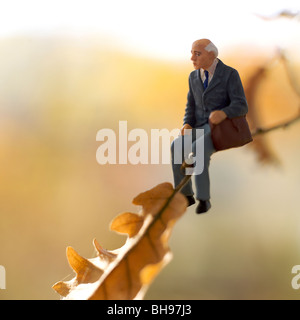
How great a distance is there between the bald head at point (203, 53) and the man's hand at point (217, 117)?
0.03 meters

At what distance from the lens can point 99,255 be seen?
250 mm

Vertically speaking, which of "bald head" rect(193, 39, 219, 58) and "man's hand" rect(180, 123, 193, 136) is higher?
"bald head" rect(193, 39, 219, 58)

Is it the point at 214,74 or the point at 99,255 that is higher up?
the point at 214,74

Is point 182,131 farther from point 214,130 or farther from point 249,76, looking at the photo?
point 249,76

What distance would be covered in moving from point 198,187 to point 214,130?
0.10 ft

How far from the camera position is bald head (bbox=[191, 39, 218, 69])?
227mm

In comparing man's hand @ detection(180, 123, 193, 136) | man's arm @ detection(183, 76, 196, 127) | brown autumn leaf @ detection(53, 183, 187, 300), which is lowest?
brown autumn leaf @ detection(53, 183, 187, 300)

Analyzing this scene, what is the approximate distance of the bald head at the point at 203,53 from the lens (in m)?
0.23

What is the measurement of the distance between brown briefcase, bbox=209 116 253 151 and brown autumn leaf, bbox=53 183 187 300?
35mm

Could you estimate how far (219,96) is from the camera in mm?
231

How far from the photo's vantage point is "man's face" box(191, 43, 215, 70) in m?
0.23

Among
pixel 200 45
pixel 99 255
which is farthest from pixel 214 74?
pixel 99 255

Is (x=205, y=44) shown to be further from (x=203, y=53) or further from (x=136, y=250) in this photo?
(x=136, y=250)

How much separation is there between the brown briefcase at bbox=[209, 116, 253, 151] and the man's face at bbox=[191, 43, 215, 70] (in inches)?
1.3
